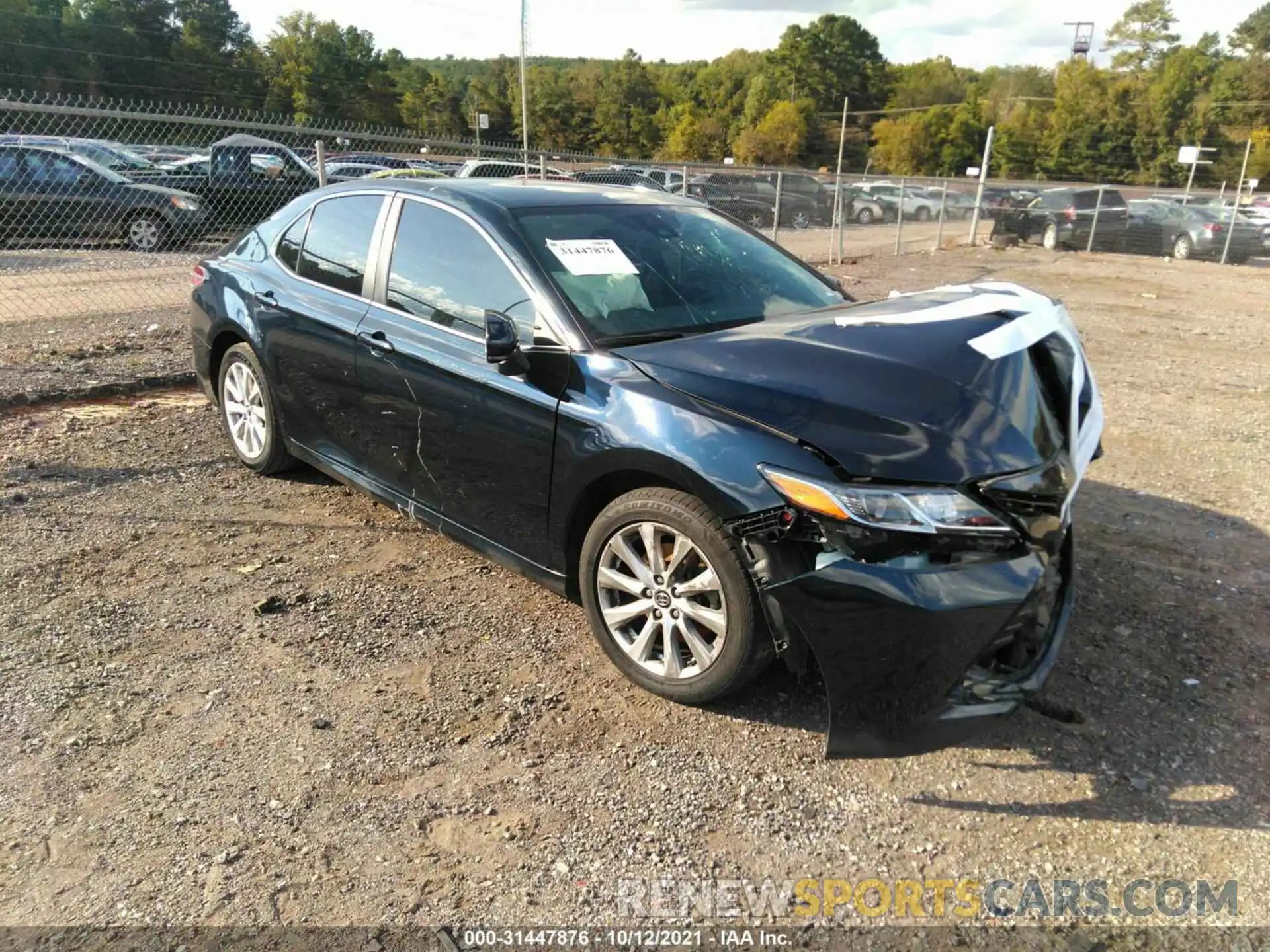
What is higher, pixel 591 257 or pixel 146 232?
pixel 591 257

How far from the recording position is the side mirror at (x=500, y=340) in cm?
306

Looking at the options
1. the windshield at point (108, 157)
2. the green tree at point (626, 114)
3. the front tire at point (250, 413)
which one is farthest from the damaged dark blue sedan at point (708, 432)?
the green tree at point (626, 114)

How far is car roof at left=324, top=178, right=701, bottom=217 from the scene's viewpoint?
146 inches

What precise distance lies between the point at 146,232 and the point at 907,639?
583 inches

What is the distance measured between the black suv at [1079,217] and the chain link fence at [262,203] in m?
0.03

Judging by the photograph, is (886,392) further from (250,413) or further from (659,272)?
(250,413)

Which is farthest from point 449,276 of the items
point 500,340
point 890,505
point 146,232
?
point 146,232

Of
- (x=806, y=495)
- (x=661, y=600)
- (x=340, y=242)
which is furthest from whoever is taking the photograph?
(x=340, y=242)

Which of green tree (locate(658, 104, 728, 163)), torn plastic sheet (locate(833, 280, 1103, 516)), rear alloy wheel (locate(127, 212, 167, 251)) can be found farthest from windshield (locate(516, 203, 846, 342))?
green tree (locate(658, 104, 728, 163))

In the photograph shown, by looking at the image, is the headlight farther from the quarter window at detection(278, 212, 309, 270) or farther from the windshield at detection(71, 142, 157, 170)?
the windshield at detection(71, 142, 157, 170)

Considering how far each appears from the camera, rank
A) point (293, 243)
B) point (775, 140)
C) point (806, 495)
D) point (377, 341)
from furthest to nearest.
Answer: point (775, 140) → point (293, 243) → point (377, 341) → point (806, 495)

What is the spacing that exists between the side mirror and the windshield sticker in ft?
1.45

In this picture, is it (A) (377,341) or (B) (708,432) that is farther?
(A) (377,341)

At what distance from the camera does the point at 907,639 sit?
7.99 feet
